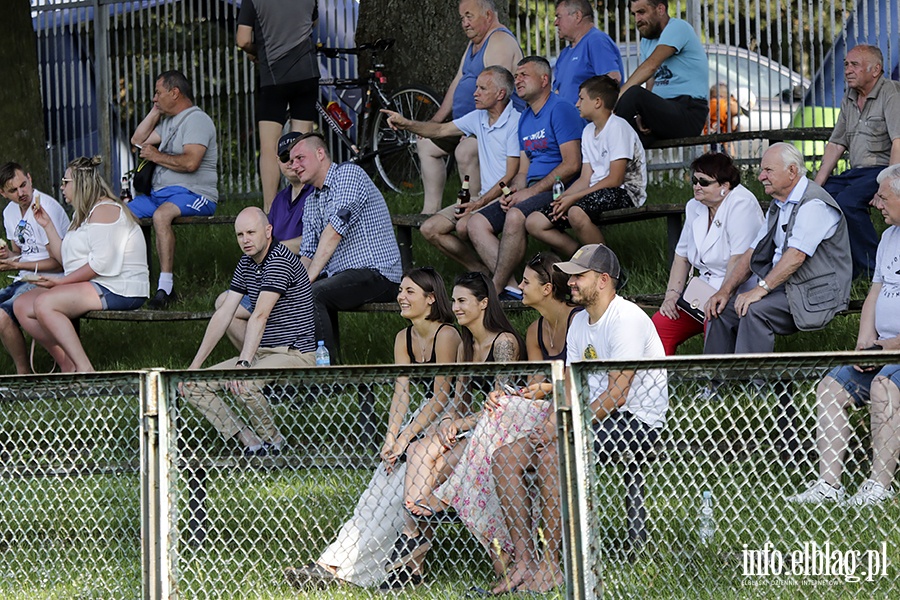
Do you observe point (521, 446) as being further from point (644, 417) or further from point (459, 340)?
point (459, 340)

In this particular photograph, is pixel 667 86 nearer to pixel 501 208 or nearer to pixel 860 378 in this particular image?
pixel 501 208

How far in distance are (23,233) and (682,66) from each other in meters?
4.54

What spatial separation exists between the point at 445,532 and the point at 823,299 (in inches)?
102

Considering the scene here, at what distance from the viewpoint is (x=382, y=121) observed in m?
11.4

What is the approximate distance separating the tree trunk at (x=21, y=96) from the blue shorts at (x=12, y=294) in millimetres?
3542

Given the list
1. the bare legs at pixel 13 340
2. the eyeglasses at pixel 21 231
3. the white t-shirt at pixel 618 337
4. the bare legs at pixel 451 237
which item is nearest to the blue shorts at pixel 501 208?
the bare legs at pixel 451 237

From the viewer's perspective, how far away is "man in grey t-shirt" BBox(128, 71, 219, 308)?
9.45 meters

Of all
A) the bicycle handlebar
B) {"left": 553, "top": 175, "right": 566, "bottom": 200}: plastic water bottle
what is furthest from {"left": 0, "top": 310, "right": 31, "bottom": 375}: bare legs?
the bicycle handlebar

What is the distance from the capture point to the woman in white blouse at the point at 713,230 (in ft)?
22.8

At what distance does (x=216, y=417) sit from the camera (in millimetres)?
5102

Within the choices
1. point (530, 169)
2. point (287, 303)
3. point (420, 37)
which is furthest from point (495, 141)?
point (420, 37)

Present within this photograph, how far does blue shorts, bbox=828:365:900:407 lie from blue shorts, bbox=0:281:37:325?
17.6 ft

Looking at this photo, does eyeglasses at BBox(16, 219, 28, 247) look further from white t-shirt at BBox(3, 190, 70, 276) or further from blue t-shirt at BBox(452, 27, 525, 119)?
blue t-shirt at BBox(452, 27, 525, 119)

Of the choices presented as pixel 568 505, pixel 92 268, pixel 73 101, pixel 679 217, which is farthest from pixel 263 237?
pixel 73 101
